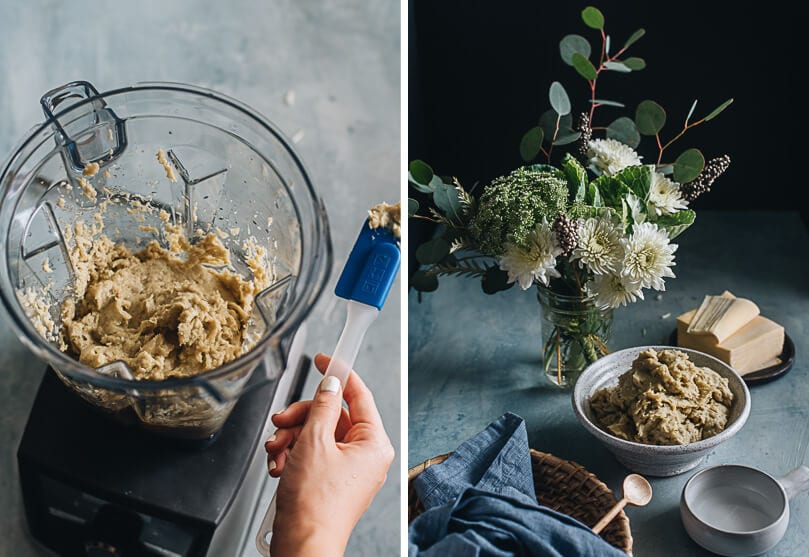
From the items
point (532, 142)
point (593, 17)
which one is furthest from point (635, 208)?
point (593, 17)

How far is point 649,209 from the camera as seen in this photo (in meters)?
1.29

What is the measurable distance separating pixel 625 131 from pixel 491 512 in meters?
0.59

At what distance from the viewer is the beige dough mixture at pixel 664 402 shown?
48.4 inches

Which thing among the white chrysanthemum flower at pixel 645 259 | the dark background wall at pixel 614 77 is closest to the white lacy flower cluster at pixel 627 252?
the white chrysanthemum flower at pixel 645 259

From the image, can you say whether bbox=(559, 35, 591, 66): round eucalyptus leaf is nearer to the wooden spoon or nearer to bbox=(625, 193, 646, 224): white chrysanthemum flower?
bbox=(625, 193, 646, 224): white chrysanthemum flower

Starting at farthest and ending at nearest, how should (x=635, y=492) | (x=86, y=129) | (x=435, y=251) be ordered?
(x=435, y=251)
(x=635, y=492)
(x=86, y=129)

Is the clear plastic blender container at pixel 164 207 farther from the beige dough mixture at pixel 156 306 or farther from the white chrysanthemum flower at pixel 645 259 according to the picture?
the white chrysanthemum flower at pixel 645 259

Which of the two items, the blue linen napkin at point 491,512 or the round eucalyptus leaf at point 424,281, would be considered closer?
the blue linen napkin at point 491,512

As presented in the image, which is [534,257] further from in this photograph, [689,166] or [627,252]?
[689,166]

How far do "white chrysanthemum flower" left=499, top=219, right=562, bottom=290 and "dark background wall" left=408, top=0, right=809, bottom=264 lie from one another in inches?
16.4

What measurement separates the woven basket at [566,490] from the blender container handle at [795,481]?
226 mm

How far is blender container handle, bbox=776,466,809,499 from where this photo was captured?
123cm

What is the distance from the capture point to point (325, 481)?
1019mm

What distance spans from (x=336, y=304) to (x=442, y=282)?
39cm
